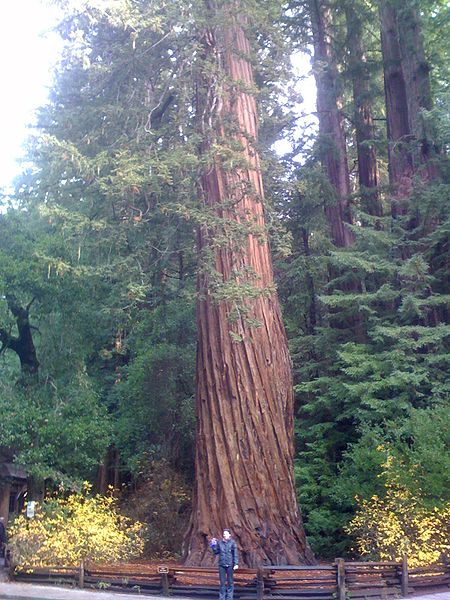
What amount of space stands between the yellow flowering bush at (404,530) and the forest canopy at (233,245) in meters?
0.23

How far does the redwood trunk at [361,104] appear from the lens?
25.5m

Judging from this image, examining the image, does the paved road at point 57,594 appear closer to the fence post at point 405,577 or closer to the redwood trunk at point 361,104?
the fence post at point 405,577

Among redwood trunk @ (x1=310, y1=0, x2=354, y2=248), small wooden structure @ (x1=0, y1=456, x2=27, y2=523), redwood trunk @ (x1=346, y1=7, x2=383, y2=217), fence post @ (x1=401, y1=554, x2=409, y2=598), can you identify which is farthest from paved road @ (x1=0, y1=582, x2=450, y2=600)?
redwood trunk @ (x1=346, y1=7, x2=383, y2=217)

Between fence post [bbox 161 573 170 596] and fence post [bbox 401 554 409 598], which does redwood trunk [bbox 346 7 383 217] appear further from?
fence post [bbox 161 573 170 596]

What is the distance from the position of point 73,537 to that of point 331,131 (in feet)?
52.7

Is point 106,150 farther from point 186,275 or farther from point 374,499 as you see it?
point 374,499

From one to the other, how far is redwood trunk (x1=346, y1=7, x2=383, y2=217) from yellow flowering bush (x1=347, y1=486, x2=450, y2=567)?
11533 millimetres

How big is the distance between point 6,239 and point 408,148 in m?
12.4

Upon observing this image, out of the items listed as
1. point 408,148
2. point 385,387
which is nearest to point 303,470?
point 385,387

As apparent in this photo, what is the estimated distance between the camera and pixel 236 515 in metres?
15.2

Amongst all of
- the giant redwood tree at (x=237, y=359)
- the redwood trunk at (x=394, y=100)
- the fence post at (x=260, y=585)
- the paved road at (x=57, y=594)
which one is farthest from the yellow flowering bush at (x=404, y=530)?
the redwood trunk at (x=394, y=100)

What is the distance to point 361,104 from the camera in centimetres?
2631

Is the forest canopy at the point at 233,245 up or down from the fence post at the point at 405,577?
up

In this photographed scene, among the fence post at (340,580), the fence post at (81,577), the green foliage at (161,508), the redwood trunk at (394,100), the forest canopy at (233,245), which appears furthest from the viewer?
the redwood trunk at (394,100)
